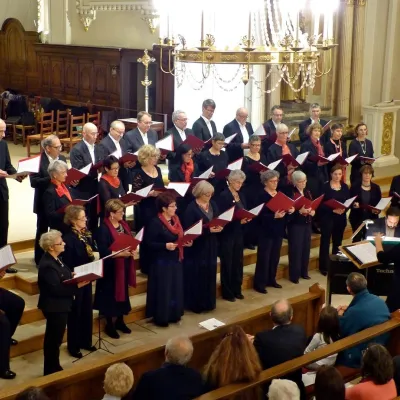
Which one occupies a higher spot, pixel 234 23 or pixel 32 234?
pixel 234 23

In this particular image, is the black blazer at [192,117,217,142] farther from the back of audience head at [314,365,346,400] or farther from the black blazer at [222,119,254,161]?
the back of audience head at [314,365,346,400]

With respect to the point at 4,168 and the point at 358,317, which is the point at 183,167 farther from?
the point at 358,317

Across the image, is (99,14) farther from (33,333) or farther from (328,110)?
(33,333)

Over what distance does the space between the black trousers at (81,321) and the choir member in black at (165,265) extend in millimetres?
794

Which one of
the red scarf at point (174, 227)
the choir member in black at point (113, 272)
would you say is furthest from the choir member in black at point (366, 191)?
the choir member in black at point (113, 272)

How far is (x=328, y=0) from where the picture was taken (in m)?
5.68

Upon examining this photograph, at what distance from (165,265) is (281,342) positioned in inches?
86.0

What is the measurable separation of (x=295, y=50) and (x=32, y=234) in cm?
A: 422

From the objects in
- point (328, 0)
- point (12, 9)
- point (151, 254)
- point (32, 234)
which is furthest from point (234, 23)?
point (12, 9)

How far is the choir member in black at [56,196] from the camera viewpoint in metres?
6.71

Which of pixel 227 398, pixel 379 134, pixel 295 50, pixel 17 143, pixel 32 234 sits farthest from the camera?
pixel 17 143

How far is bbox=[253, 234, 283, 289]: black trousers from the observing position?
26.0 feet

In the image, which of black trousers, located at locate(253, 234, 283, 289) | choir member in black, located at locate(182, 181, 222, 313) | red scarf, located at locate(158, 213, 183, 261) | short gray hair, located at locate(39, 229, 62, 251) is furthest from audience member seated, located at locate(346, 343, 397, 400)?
black trousers, located at locate(253, 234, 283, 289)

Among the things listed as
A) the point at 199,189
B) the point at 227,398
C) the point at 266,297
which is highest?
the point at 199,189
